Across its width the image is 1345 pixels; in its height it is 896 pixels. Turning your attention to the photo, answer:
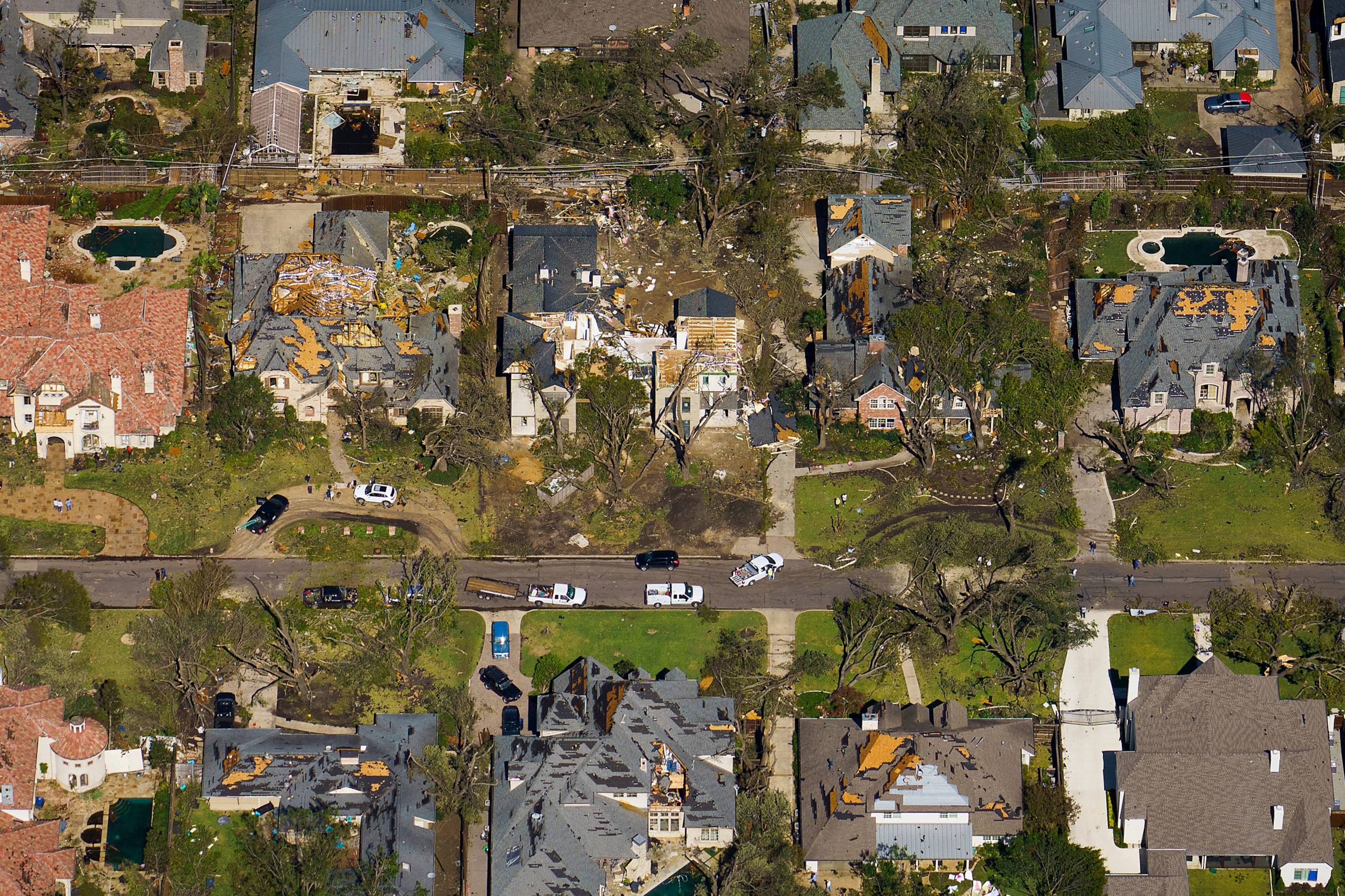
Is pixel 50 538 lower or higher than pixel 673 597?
higher

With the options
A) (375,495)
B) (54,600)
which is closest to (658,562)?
(375,495)

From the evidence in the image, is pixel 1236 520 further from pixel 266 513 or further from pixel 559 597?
pixel 266 513

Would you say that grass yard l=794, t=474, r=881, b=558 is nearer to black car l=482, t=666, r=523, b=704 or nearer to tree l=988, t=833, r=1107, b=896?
black car l=482, t=666, r=523, b=704

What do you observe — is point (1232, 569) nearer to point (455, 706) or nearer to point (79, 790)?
point (455, 706)

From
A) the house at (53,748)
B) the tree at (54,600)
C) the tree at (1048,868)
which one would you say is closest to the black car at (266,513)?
the tree at (54,600)

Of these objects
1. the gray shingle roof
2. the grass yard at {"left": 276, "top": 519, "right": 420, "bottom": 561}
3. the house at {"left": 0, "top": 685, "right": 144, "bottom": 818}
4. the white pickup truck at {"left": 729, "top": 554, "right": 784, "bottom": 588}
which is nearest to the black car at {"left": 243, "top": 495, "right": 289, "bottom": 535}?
the grass yard at {"left": 276, "top": 519, "right": 420, "bottom": 561}
